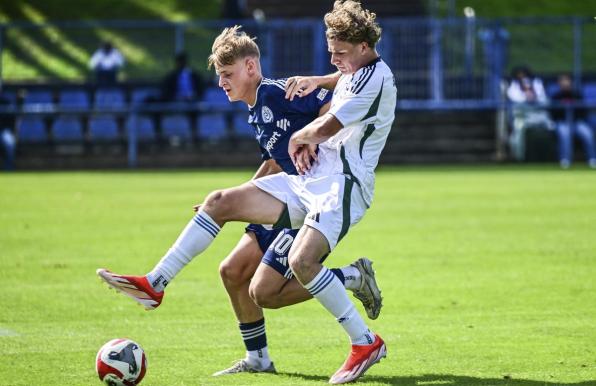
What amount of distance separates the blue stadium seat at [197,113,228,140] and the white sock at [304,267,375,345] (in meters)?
21.0

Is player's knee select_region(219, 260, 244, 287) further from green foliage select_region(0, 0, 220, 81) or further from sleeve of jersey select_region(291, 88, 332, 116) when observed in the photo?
green foliage select_region(0, 0, 220, 81)

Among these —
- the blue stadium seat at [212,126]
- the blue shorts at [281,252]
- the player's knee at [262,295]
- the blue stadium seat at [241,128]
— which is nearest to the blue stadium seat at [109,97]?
the blue stadium seat at [212,126]

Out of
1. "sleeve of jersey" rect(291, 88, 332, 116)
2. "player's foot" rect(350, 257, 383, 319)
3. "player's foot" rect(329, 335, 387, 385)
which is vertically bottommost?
"player's foot" rect(329, 335, 387, 385)

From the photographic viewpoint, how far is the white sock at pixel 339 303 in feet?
22.5

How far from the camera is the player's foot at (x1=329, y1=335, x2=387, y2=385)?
22.5 ft

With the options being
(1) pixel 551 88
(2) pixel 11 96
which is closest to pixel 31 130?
(2) pixel 11 96

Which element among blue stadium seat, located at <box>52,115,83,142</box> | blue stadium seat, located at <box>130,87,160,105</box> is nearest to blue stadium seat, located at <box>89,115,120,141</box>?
blue stadium seat, located at <box>52,115,83,142</box>

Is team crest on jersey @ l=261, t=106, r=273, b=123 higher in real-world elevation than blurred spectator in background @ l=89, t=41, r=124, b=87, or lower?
higher

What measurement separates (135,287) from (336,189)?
136 cm

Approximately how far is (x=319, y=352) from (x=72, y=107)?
67.8 ft

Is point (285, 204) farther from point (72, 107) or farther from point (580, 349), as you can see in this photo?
point (72, 107)

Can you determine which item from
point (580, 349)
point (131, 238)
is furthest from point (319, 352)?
point (131, 238)

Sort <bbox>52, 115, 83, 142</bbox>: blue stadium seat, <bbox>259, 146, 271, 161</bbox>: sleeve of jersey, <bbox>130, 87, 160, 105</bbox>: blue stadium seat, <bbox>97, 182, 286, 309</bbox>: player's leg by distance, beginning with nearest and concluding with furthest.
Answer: <bbox>97, 182, 286, 309</bbox>: player's leg < <bbox>259, 146, 271, 161</bbox>: sleeve of jersey < <bbox>52, 115, 83, 142</bbox>: blue stadium seat < <bbox>130, 87, 160, 105</bbox>: blue stadium seat

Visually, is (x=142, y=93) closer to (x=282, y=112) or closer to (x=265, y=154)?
(x=265, y=154)
